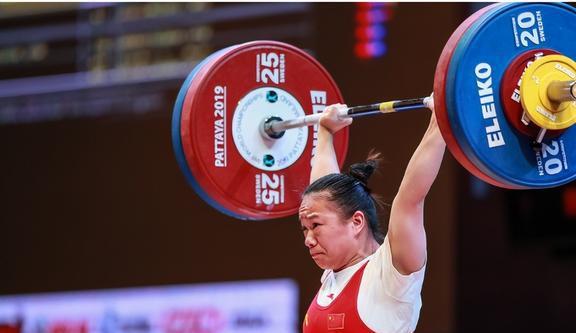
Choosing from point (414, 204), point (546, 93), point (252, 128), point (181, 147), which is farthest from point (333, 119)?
point (546, 93)

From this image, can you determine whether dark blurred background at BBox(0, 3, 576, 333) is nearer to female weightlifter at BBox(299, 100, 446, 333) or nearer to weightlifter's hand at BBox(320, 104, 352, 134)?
weightlifter's hand at BBox(320, 104, 352, 134)

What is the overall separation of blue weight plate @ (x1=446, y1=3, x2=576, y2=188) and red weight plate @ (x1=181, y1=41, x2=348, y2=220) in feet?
3.18

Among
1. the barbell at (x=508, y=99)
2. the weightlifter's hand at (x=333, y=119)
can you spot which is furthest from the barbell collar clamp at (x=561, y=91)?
the weightlifter's hand at (x=333, y=119)

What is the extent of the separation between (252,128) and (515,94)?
1.07 m

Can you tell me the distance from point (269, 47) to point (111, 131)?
282cm

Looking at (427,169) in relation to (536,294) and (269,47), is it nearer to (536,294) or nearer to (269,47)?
(269,47)

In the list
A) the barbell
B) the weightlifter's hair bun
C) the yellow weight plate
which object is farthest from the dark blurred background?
the yellow weight plate

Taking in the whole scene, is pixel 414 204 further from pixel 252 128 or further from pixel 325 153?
Answer: pixel 252 128

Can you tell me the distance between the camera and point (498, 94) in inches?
106

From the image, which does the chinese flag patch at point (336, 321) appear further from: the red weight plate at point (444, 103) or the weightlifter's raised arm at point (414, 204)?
the red weight plate at point (444, 103)

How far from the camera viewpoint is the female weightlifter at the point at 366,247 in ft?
8.89

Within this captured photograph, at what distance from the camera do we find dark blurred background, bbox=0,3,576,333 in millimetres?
5293

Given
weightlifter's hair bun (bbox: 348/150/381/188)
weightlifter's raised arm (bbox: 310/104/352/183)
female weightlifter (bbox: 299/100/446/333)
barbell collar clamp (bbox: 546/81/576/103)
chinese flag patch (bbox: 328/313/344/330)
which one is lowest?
chinese flag patch (bbox: 328/313/344/330)

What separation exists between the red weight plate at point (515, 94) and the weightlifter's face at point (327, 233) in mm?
538
